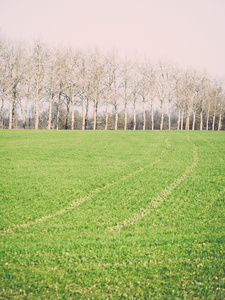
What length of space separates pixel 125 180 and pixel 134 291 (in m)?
8.14

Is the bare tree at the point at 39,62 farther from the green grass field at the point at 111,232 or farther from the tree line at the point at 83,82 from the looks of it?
the green grass field at the point at 111,232

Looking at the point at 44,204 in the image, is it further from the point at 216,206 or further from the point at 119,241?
the point at 216,206

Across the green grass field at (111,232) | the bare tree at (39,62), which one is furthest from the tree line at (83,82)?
the green grass field at (111,232)

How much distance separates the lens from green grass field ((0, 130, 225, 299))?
16.2ft

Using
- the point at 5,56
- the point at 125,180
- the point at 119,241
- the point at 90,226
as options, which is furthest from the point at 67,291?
the point at 5,56

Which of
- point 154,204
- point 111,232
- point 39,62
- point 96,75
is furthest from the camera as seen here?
point 96,75

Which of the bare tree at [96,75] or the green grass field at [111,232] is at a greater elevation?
the bare tree at [96,75]

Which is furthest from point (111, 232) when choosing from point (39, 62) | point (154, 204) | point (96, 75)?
point (96, 75)

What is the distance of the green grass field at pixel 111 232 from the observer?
195 inches

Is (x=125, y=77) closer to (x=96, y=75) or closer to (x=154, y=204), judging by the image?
(x=96, y=75)

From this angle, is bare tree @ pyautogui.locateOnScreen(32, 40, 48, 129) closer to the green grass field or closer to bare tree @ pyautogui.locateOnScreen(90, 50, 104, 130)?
bare tree @ pyautogui.locateOnScreen(90, 50, 104, 130)

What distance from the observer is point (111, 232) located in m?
7.46

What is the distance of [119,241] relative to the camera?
22.2ft

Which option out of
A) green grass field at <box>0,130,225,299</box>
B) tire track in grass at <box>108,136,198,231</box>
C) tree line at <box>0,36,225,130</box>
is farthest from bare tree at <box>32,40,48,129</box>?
tire track in grass at <box>108,136,198,231</box>
